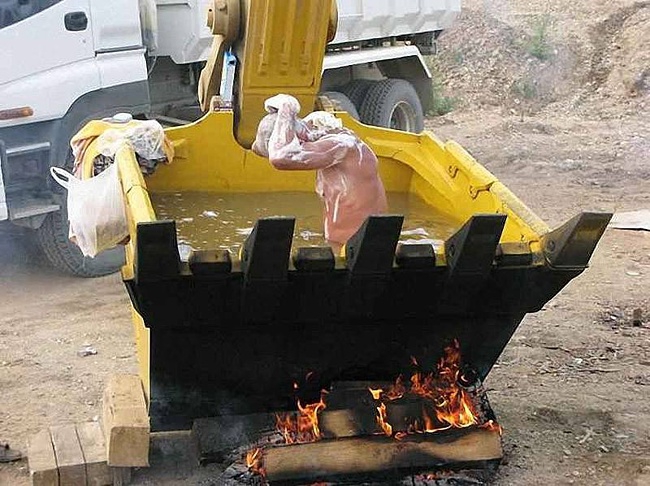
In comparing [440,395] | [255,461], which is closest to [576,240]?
[440,395]

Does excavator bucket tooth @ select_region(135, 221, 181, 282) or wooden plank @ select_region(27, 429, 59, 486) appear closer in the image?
excavator bucket tooth @ select_region(135, 221, 181, 282)

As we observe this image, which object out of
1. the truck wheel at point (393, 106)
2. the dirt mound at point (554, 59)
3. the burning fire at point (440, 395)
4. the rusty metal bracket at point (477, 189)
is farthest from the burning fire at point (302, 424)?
the dirt mound at point (554, 59)

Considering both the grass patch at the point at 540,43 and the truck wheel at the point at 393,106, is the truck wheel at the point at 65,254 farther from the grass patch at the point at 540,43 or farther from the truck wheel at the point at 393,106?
the grass patch at the point at 540,43

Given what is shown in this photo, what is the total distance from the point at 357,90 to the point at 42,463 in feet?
21.4

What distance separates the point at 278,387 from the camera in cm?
398

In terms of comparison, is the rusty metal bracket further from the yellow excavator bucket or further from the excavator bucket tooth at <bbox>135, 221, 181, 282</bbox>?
the excavator bucket tooth at <bbox>135, 221, 181, 282</bbox>

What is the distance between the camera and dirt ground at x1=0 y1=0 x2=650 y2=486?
14.3ft

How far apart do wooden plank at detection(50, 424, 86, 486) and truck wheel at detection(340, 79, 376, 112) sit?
245 inches

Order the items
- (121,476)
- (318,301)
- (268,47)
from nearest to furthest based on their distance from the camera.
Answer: (318,301)
(121,476)
(268,47)

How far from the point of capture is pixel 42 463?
3.96 metres

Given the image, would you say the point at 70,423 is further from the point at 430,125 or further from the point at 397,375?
the point at 430,125

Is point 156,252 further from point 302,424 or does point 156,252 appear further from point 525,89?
point 525,89

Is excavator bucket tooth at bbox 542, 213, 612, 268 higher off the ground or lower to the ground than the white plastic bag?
higher

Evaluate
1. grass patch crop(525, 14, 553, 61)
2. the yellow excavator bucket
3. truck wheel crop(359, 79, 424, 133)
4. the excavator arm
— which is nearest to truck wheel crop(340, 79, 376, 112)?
truck wheel crop(359, 79, 424, 133)
